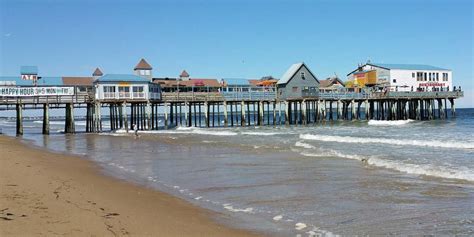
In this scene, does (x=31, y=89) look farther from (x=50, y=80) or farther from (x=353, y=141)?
(x=353, y=141)

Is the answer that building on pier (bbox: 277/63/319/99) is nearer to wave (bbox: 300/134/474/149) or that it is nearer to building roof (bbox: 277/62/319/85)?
building roof (bbox: 277/62/319/85)

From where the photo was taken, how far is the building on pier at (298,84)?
1981 inches

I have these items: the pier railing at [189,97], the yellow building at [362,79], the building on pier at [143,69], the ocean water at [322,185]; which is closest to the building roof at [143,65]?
the building on pier at [143,69]

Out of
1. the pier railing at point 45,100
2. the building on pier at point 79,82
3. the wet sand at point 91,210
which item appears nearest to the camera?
the wet sand at point 91,210

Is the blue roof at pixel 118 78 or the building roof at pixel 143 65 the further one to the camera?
the building roof at pixel 143 65

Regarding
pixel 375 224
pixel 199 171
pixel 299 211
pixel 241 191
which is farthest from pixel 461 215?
pixel 199 171

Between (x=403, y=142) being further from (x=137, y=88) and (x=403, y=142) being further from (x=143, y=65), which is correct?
(x=143, y=65)

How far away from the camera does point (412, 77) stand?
176ft

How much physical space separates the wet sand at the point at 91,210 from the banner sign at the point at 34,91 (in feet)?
95.7

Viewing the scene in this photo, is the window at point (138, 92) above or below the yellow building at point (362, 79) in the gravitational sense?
below

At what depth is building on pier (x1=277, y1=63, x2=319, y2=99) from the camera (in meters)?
50.3

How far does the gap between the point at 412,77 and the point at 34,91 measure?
38.7 meters

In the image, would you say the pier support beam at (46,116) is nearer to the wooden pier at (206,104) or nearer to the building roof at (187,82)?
the wooden pier at (206,104)

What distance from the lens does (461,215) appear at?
8.63m
